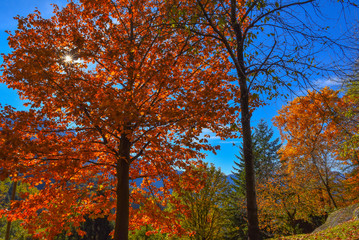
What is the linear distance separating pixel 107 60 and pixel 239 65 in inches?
206

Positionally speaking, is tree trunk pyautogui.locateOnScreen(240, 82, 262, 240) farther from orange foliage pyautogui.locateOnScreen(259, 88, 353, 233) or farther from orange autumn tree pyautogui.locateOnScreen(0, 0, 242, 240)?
orange foliage pyautogui.locateOnScreen(259, 88, 353, 233)

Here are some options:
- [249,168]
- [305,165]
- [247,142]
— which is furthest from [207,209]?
[247,142]

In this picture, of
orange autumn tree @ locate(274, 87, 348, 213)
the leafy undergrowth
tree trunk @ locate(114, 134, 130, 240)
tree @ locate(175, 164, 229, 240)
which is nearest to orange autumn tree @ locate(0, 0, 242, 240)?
tree trunk @ locate(114, 134, 130, 240)

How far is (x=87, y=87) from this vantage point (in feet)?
23.2

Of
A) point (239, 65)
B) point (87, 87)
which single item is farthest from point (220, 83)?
point (87, 87)

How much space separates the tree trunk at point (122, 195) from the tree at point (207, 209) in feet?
28.6

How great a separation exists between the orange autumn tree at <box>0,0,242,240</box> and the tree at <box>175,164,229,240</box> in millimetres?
7747

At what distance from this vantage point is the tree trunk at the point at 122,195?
7.46 metres

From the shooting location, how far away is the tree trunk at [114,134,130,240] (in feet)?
24.5

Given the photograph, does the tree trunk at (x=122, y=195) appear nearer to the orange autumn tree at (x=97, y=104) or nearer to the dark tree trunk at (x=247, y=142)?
the orange autumn tree at (x=97, y=104)

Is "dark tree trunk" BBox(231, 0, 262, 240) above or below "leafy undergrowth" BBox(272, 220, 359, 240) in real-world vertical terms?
above

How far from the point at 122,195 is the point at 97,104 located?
11.9ft

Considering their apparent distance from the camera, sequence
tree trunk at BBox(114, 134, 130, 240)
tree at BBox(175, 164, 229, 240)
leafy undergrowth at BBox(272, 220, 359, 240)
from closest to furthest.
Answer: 1. tree trunk at BBox(114, 134, 130, 240)
2. leafy undergrowth at BBox(272, 220, 359, 240)
3. tree at BBox(175, 164, 229, 240)

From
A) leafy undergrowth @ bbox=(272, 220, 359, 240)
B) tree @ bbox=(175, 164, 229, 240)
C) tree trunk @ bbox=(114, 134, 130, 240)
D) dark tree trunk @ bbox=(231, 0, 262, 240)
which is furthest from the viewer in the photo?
tree @ bbox=(175, 164, 229, 240)
